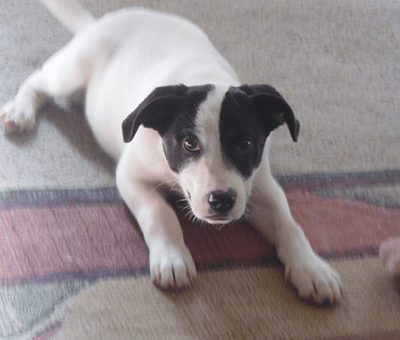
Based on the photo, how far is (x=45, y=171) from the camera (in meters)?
1.69

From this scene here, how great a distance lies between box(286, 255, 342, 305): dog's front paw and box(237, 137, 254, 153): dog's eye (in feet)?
1.10

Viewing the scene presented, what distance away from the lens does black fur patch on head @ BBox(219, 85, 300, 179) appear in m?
1.29

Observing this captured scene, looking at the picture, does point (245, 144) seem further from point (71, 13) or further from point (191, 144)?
point (71, 13)

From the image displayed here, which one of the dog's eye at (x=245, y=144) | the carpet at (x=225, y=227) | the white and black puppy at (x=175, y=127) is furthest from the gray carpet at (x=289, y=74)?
the dog's eye at (x=245, y=144)

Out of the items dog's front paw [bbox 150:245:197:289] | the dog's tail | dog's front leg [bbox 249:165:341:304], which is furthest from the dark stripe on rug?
the dog's tail

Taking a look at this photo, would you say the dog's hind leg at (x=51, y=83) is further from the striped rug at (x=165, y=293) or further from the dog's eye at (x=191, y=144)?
the dog's eye at (x=191, y=144)

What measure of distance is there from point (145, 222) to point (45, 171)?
47 cm

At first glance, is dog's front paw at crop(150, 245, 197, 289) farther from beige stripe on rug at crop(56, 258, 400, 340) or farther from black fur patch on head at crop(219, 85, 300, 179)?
black fur patch on head at crop(219, 85, 300, 179)

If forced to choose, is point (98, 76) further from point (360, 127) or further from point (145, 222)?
point (360, 127)

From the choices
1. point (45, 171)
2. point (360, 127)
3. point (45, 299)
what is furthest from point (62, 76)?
point (360, 127)

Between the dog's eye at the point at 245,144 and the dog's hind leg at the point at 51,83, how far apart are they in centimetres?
83

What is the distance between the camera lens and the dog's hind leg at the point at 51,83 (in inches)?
72.4

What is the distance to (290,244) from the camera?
140cm

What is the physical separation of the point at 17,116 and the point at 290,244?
110 cm
